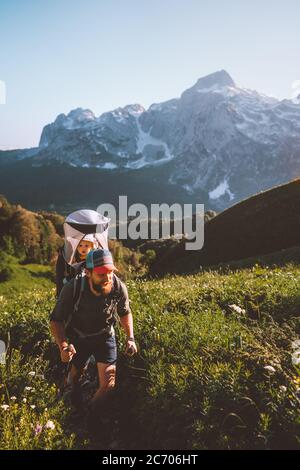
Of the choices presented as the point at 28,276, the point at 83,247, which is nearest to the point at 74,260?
the point at 83,247

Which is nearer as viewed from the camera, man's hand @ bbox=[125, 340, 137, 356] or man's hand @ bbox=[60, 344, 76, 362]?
man's hand @ bbox=[60, 344, 76, 362]

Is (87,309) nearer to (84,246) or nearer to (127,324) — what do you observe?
(127,324)

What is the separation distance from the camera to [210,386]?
6.20 metres

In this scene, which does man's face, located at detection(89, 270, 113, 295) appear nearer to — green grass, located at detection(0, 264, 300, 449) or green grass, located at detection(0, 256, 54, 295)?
green grass, located at detection(0, 264, 300, 449)

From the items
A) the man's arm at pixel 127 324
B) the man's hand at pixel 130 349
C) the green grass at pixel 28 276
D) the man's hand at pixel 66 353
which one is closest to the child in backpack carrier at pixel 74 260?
the man's arm at pixel 127 324

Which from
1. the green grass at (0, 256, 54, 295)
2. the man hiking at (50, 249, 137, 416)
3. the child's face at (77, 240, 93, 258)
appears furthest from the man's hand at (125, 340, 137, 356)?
the green grass at (0, 256, 54, 295)

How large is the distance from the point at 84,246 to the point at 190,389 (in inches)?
124

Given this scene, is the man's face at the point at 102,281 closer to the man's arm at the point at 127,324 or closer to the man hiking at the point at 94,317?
the man hiking at the point at 94,317

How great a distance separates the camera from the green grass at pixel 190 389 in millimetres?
5652

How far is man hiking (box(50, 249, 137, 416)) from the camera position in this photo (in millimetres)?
6359

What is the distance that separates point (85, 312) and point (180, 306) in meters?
4.31
